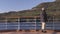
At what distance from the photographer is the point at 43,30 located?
7207mm

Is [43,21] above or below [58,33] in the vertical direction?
above

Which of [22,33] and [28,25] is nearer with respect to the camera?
[22,33]

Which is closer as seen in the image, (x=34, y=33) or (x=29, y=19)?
(x=34, y=33)

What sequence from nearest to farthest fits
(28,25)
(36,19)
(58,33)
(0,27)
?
1. (58,33)
2. (36,19)
3. (0,27)
4. (28,25)

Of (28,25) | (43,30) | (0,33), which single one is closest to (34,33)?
(43,30)

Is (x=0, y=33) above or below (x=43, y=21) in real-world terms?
below

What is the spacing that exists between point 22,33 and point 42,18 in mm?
1097

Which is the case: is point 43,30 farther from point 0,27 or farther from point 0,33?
point 0,27

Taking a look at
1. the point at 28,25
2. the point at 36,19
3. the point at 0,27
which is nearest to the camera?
the point at 36,19

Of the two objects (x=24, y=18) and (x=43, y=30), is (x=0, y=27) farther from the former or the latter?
(x=43, y=30)

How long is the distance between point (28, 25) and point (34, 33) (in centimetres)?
232

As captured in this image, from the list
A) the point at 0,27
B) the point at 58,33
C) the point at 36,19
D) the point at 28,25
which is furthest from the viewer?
the point at 28,25

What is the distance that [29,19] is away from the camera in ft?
27.8

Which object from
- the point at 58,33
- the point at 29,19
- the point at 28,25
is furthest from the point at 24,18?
the point at 58,33
